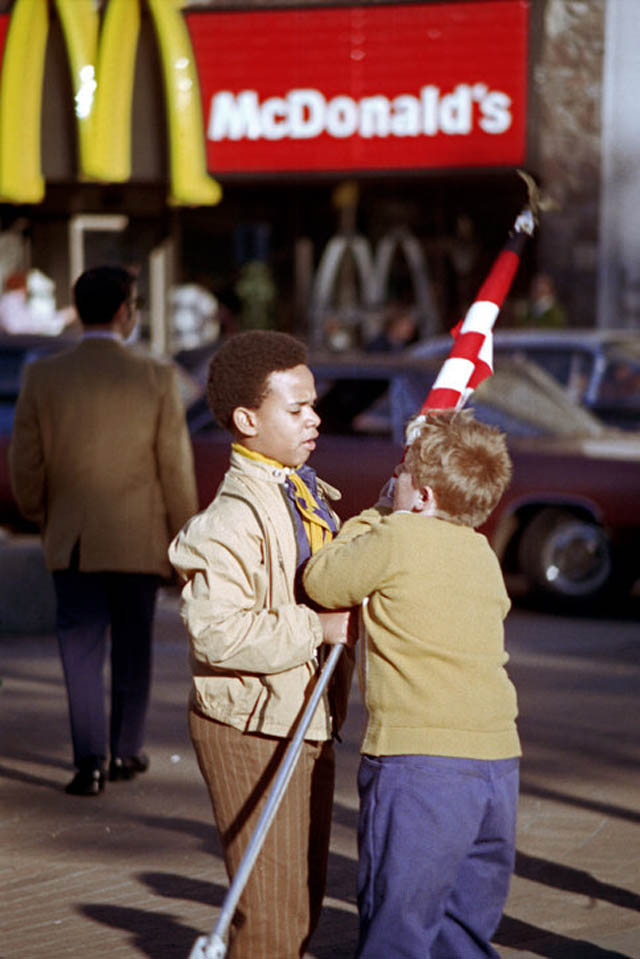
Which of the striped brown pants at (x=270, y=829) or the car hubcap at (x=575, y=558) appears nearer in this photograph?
the striped brown pants at (x=270, y=829)

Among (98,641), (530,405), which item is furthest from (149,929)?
(530,405)

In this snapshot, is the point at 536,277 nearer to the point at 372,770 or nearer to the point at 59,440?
the point at 59,440

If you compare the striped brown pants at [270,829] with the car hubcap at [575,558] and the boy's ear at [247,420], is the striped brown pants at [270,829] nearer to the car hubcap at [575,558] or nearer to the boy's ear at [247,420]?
the boy's ear at [247,420]

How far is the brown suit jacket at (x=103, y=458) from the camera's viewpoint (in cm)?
638

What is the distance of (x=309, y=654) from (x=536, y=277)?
Answer: 653 inches

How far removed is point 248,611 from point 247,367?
51 centimetres

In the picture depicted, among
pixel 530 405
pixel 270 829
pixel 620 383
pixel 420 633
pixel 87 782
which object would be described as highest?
pixel 420 633

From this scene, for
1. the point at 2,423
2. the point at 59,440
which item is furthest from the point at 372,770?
the point at 2,423

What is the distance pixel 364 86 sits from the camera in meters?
19.8

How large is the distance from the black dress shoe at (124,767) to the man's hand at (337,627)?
3.18m

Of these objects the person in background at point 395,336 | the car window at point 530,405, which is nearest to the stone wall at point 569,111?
the person in background at point 395,336

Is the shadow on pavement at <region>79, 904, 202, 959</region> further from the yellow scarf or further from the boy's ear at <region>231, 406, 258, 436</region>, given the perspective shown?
the boy's ear at <region>231, 406, 258, 436</region>

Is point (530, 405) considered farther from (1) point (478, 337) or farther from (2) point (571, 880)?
(1) point (478, 337)

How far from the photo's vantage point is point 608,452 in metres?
11.2
